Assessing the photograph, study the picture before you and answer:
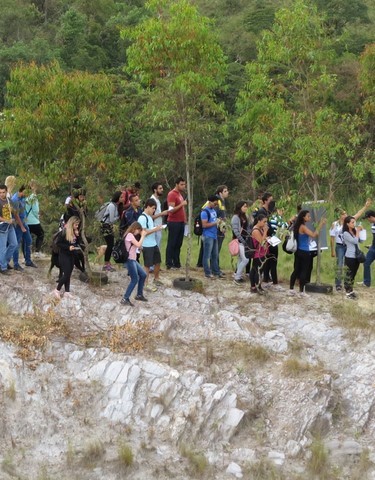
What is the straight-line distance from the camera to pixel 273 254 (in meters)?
14.0

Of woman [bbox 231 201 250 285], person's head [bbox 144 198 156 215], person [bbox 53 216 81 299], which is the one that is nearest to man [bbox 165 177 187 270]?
woman [bbox 231 201 250 285]

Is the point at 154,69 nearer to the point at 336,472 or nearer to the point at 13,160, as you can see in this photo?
the point at 13,160

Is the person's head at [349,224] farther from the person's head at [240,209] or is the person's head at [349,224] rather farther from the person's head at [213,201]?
the person's head at [213,201]

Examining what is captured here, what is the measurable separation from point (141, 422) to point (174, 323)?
233 cm

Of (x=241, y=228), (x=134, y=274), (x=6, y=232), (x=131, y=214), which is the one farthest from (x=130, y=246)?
(x=241, y=228)

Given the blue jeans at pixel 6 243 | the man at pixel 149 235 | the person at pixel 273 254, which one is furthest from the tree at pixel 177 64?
the blue jeans at pixel 6 243

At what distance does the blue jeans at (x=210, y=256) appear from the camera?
47.0ft

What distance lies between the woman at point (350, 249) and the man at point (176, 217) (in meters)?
3.25

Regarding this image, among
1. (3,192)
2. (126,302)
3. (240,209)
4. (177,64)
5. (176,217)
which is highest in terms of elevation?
(177,64)

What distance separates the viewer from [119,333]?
11.3 meters

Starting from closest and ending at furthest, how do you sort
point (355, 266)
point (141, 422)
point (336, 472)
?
point (336, 472)
point (141, 422)
point (355, 266)

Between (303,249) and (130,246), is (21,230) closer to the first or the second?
(130,246)

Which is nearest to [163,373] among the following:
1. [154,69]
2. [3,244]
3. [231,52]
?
[3,244]

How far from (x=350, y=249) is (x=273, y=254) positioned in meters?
1.46
